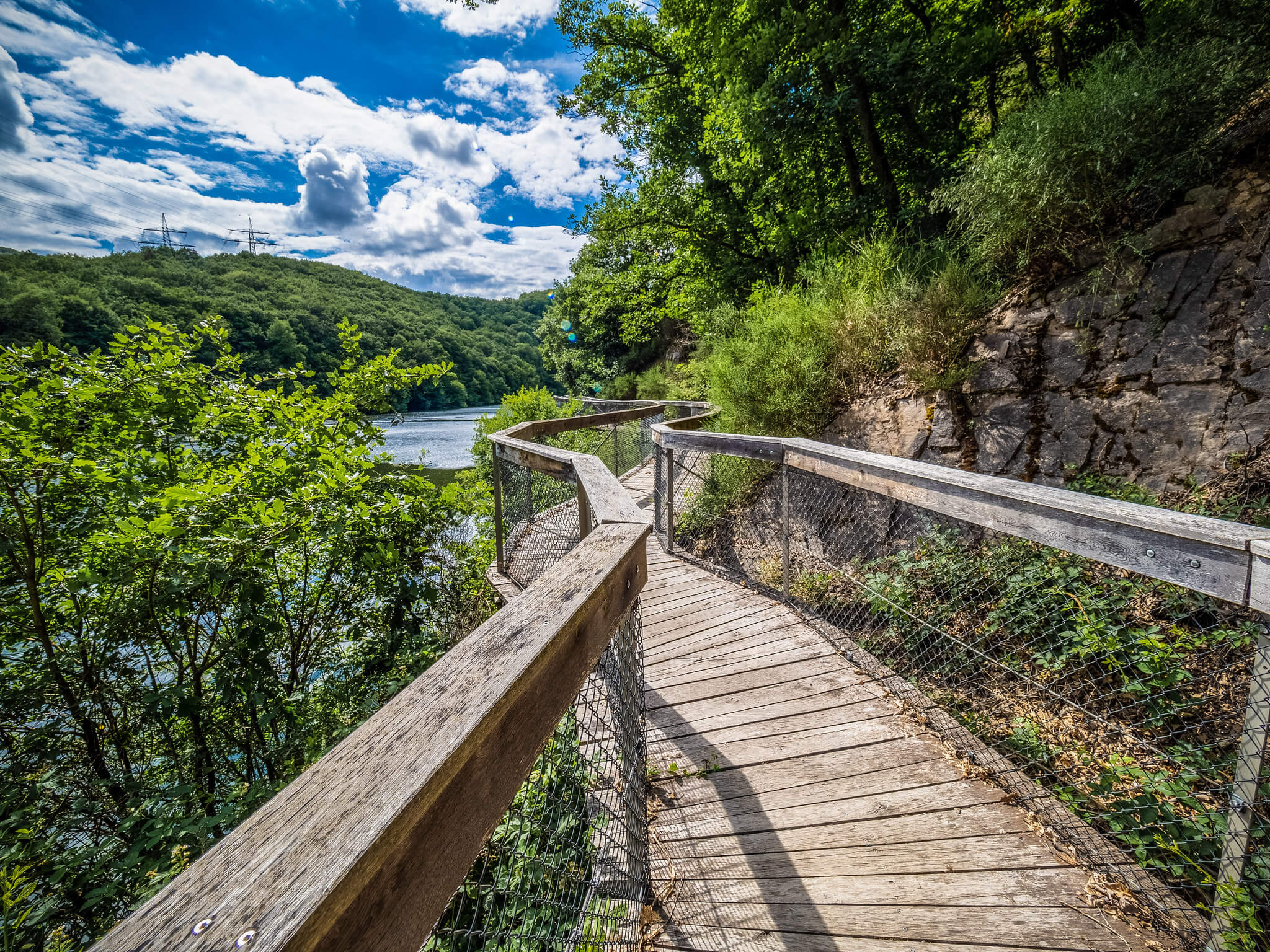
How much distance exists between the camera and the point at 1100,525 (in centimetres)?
159

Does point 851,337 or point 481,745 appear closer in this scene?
point 481,745

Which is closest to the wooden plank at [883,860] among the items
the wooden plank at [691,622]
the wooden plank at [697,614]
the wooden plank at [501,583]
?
the wooden plank at [691,622]

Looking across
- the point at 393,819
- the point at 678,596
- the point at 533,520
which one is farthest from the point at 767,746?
the point at 533,520

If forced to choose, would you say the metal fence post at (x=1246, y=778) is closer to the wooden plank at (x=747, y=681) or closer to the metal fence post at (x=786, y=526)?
the wooden plank at (x=747, y=681)

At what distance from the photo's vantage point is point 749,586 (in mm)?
4223

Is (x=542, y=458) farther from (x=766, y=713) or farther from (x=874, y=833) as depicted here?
(x=874, y=833)

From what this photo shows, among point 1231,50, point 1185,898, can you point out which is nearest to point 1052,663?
point 1185,898

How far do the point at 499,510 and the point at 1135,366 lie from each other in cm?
579

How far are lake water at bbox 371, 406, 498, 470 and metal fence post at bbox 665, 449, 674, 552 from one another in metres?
12.1

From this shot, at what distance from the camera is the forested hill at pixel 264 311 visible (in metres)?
16.6

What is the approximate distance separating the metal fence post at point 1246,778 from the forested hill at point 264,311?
5159mm

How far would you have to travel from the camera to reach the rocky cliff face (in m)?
3.72

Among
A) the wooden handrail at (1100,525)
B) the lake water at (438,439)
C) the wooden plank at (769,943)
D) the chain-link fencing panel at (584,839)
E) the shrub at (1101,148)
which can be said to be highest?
the shrub at (1101,148)

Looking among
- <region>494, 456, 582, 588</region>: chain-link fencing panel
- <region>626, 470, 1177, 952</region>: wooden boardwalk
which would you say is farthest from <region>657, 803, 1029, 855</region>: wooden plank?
<region>494, 456, 582, 588</region>: chain-link fencing panel
